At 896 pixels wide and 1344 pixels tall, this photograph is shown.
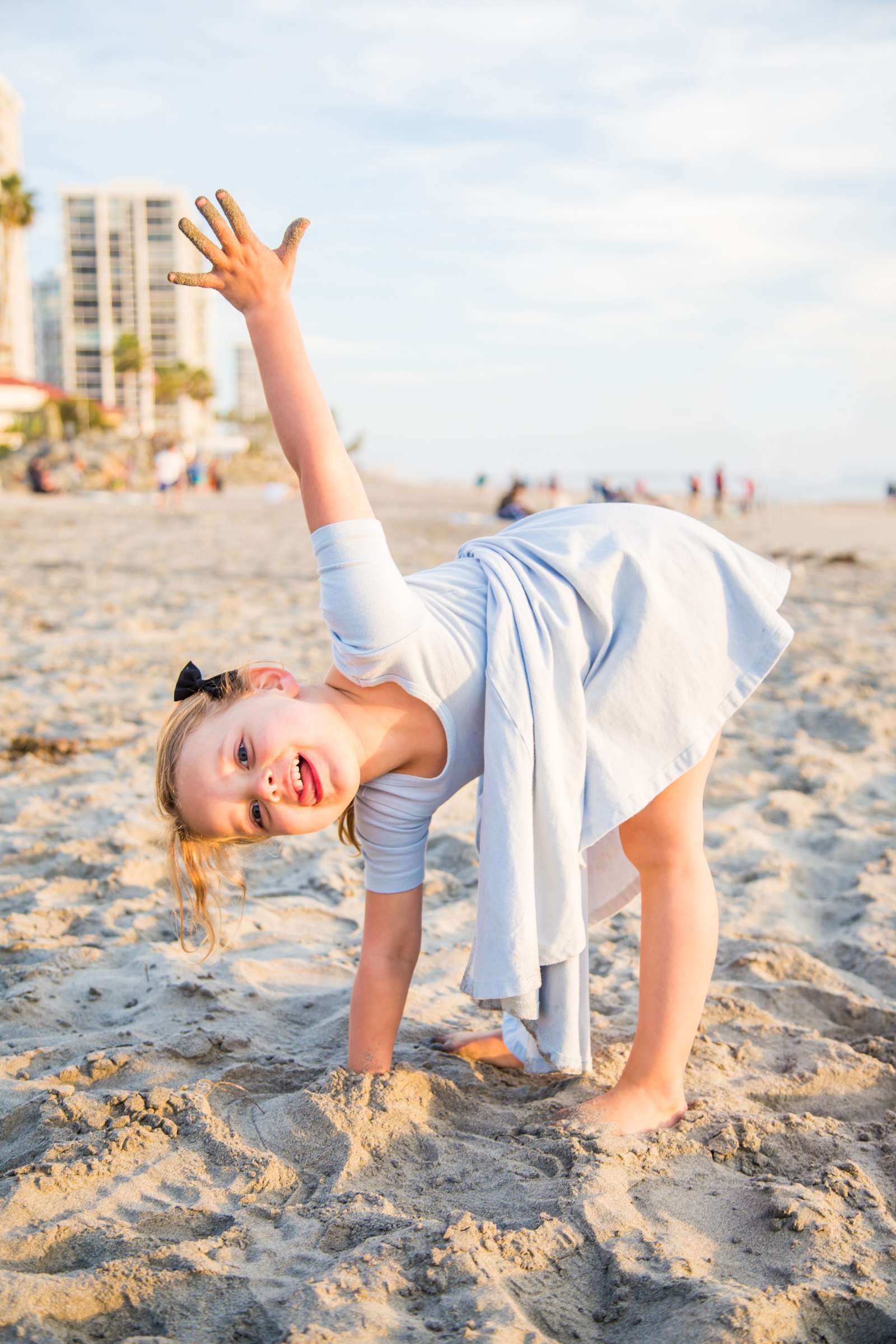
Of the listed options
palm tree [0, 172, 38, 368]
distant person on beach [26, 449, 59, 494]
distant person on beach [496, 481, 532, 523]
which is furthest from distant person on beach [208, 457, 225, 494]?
distant person on beach [496, 481, 532, 523]

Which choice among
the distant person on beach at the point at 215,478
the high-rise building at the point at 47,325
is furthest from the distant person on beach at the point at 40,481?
the high-rise building at the point at 47,325

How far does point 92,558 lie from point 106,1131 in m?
9.65

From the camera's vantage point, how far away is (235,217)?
178 cm

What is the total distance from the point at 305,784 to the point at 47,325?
141232 millimetres

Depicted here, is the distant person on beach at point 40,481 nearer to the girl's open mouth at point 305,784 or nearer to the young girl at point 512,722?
the young girl at point 512,722

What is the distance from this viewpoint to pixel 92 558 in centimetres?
1075

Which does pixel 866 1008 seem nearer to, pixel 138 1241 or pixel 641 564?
pixel 641 564

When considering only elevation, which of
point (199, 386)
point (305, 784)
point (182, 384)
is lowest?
point (305, 784)

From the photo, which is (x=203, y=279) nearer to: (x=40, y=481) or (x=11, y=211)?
(x=40, y=481)

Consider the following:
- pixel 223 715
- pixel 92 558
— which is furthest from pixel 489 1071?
pixel 92 558

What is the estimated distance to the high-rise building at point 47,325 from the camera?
12462 centimetres

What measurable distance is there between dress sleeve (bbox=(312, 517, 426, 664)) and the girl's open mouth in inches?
8.8

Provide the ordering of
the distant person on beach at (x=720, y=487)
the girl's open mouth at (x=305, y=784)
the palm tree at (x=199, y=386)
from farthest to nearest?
the palm tree at (x=199, y=386) → the distant person on beach at (x=720, y=487) → the girl's open mouth at (x=305, y=784)

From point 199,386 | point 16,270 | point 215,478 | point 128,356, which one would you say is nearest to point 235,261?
point 215,478
